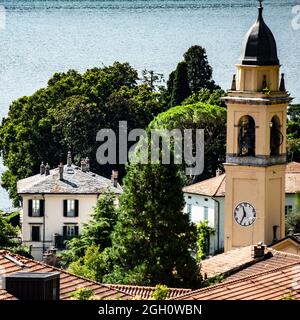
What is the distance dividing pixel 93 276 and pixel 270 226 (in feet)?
22.7

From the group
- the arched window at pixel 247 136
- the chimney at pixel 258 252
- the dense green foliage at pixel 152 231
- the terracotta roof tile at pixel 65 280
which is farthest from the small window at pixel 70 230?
the terracotta roof tile at pixel 65 280

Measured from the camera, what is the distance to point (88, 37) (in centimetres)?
12850

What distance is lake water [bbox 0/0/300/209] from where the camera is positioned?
3489 inches

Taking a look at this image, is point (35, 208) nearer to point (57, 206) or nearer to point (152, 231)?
point (57, 206)

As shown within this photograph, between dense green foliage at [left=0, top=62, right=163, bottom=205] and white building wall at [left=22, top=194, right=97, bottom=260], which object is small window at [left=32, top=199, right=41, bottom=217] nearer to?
white building wall at [left=22, top=194, right=97, bottom=260]

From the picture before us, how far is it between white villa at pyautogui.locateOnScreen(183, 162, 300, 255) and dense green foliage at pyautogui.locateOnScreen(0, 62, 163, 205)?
34.7 ft

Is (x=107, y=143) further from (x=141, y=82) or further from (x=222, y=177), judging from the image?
(x=222, y=177)

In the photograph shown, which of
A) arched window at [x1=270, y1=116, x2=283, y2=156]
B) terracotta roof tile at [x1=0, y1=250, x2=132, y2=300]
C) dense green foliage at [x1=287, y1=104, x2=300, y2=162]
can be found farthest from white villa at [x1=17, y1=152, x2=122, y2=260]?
terracotta roof tile at [x1=0, y1=250, x2=132, y2=300]

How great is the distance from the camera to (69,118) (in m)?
63.8

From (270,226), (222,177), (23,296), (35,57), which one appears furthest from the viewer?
(35,57)

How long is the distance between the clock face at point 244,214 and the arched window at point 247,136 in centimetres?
108
